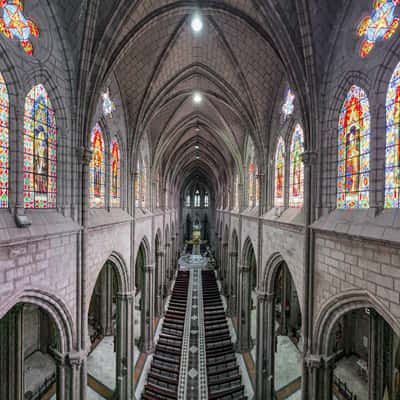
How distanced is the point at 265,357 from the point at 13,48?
565 inches

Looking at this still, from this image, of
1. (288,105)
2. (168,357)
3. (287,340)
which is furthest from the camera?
(287,340)

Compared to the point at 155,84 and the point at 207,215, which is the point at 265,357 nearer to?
the point at 155,84

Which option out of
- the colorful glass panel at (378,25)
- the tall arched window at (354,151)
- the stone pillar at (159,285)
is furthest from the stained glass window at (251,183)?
the colorful glass panel at (378,25)

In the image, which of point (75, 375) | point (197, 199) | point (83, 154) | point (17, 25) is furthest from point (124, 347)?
point (197, 199)

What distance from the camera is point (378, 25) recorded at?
513 cm

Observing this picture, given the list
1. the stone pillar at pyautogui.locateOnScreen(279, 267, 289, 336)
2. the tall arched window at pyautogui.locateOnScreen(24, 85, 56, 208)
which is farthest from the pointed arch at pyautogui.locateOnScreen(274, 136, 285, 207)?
the tall arched window at pyautogui.locateOnScreen(24, 85, 56, 208)

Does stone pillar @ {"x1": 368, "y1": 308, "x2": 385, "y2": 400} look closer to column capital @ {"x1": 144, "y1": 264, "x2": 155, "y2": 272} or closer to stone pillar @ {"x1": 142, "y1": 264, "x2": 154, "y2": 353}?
stone pillar @ {"x1": 142, "y1": 264, "x2": 154, "y2": 353}

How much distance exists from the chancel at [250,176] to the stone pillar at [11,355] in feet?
0.13

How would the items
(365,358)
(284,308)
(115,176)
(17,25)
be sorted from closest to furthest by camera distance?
(17,25) < (115,176) < (365,358) < (284,308)

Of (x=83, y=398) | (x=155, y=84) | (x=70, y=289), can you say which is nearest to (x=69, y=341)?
(x=70, y=289)

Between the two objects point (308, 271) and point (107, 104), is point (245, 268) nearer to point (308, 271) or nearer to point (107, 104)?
point (308, 271)

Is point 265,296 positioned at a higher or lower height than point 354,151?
lower

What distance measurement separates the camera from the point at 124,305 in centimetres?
1124

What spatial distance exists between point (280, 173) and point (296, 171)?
61.2 inches
